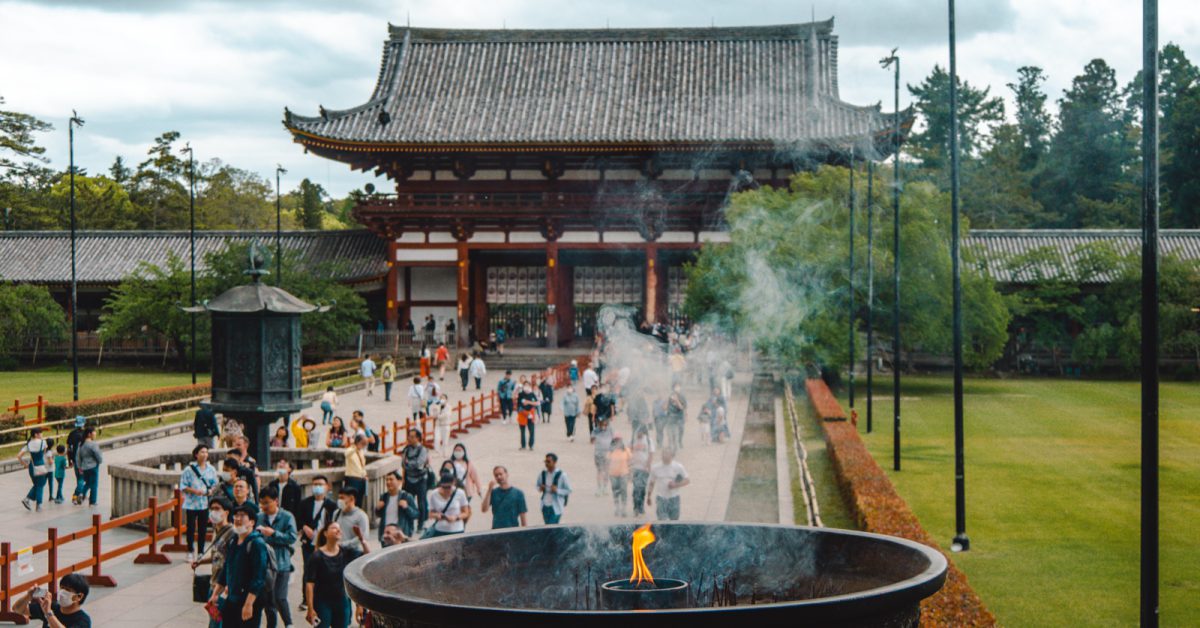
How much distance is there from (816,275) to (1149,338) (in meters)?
24.2

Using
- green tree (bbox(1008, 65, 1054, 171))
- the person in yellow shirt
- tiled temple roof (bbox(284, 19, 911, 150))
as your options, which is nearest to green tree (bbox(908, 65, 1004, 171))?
green tree (bbox(1008, 65, 1054, 171))

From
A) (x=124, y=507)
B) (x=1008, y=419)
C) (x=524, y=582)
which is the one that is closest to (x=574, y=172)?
(x=1008, y=419)

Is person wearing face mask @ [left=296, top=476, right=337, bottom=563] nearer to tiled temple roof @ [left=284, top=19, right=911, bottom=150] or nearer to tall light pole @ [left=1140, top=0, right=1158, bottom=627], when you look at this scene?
tall light pole @ [left=1140, top=0, right=1158, bottom=627]

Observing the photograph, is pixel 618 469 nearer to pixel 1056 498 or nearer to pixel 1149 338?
pixel 1056 498

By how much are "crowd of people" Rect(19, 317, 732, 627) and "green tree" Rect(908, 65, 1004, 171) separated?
151ft

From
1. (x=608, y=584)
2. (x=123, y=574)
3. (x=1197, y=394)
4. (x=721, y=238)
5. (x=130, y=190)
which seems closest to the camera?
(x=608, y=584)

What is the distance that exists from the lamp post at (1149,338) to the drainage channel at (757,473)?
11.4 ft

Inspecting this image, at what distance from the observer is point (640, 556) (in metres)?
6.91

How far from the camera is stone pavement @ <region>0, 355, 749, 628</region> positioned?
38.0 ft

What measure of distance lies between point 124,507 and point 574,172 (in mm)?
29962

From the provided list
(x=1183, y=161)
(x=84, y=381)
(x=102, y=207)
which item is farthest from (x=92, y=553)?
(x=102, y=207)

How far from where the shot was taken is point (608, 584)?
23.0 ft

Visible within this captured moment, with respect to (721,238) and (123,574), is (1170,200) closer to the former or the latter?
(721,238)

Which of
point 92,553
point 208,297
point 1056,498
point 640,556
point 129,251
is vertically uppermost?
point 129,251
